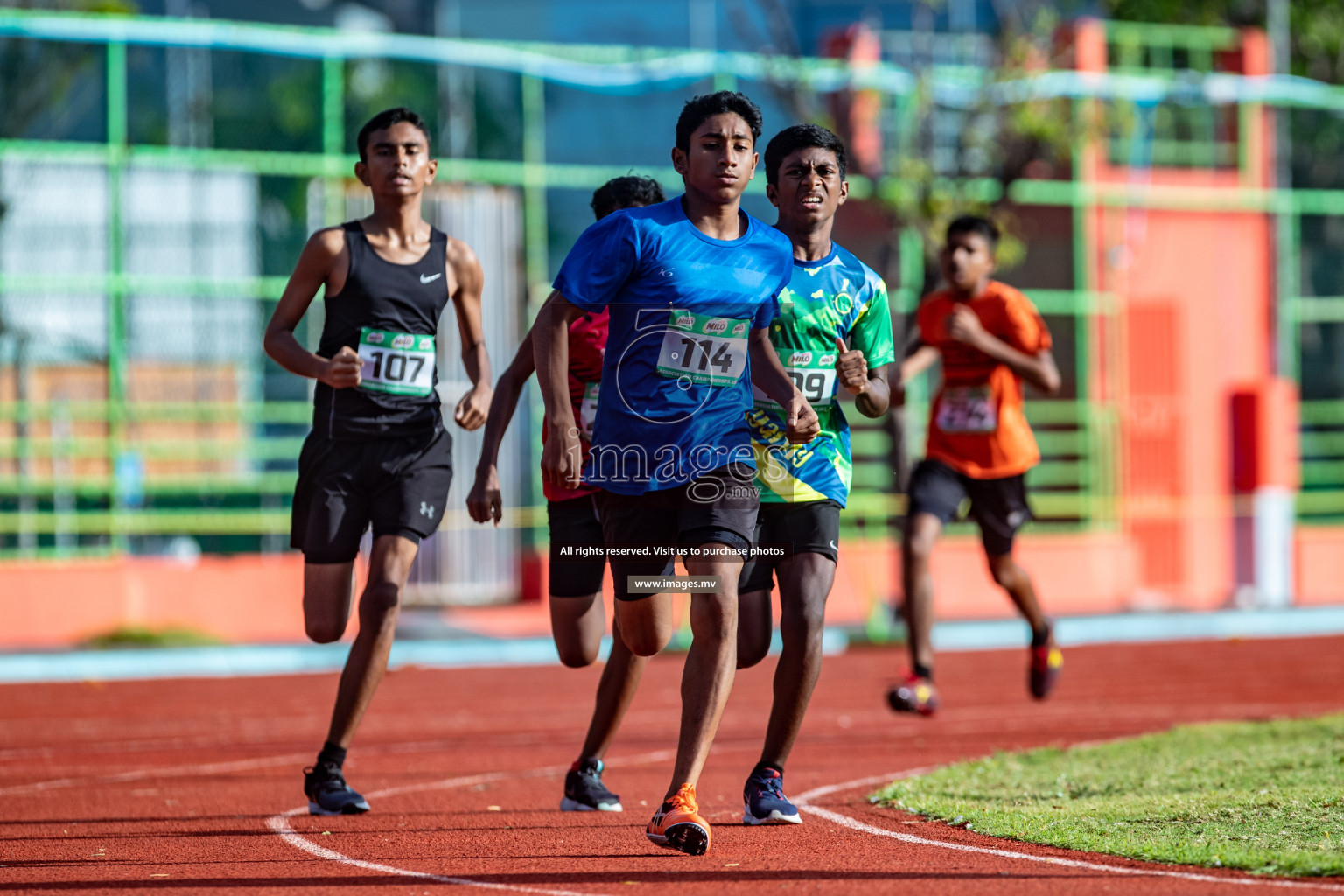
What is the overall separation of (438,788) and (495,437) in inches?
74.0

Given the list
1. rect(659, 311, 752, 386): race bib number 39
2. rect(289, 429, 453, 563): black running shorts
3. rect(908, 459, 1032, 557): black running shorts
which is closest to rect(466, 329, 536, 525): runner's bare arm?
rect(289, 429, 453, 563): black running shorts

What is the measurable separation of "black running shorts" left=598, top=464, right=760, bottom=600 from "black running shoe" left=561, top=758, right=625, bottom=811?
1226 mm

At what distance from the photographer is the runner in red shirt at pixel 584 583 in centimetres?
650

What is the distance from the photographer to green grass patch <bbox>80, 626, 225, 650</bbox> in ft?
52.7

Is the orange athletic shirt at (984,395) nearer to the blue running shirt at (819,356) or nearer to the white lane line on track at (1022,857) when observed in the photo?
the white lane line on track at (1022,857)

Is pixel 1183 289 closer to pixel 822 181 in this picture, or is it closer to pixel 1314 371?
pixel 1314 371

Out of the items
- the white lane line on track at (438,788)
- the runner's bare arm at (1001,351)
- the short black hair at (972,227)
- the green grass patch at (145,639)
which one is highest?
the short black hair at (972,227)

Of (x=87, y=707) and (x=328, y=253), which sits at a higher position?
(x=328, y=253)

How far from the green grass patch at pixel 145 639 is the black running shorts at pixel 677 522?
11.1 meters

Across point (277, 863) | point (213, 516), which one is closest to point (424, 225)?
point (277, 863)

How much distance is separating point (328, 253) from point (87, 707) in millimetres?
6130

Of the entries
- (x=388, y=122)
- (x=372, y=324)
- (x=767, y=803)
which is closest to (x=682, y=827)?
(x=767, y=803)

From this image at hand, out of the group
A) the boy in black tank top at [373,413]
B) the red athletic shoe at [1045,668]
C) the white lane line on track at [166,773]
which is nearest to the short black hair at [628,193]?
the boy in black tank top at [373,413]

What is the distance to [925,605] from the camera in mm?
9188
